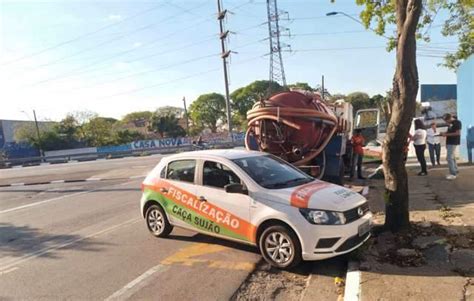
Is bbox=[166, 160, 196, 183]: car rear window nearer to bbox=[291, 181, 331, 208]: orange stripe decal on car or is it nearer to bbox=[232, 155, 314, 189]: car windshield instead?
bbox=[232, 155, 314, 189]: car windshield

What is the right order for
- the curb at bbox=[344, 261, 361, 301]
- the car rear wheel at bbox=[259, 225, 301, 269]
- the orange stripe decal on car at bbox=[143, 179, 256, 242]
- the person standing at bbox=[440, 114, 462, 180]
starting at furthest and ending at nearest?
the person standing at bbox=[440, 114, 462, 180] → the orange stripe decal on car at bbox=[143, 179, 256, 242] → the car rear wheel at bbox=[259, 225, 301, 269] → the curb at bbox=[344, 261, 361, 301]

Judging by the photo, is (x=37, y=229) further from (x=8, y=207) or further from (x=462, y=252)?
(x=462, y=252)

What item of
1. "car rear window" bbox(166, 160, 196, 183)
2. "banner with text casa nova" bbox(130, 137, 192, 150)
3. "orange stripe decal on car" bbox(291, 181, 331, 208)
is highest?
"car rear window" bbox(166, 160, 196, 183)

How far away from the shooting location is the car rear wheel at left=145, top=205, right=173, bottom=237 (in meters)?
7.21

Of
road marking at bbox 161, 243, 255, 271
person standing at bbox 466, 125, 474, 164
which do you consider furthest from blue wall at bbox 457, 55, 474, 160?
road marking at bbox 161, 243, 255, 271

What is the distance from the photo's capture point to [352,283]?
470cm

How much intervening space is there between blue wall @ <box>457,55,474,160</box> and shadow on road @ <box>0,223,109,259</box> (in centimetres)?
1320

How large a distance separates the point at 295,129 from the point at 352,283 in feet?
17.9

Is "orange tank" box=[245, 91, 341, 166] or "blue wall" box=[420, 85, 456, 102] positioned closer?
"orange tank" box=[245, 91, 341, 166]

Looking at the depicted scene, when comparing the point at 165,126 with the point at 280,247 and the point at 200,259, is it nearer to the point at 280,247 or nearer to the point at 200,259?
the point at 200,259

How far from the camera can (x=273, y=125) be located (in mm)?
9922

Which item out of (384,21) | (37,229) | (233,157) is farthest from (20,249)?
(384,21)

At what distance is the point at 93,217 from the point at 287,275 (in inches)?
244

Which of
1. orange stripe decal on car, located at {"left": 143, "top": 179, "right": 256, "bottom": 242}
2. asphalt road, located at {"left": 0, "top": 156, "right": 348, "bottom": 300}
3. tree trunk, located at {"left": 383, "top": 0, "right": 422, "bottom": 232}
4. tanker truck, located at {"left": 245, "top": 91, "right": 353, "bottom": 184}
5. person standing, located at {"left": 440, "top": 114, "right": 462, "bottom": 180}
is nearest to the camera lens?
asphalt road, located at {"left": 0, "top": 156, "right": 348, "bottom": 300}
